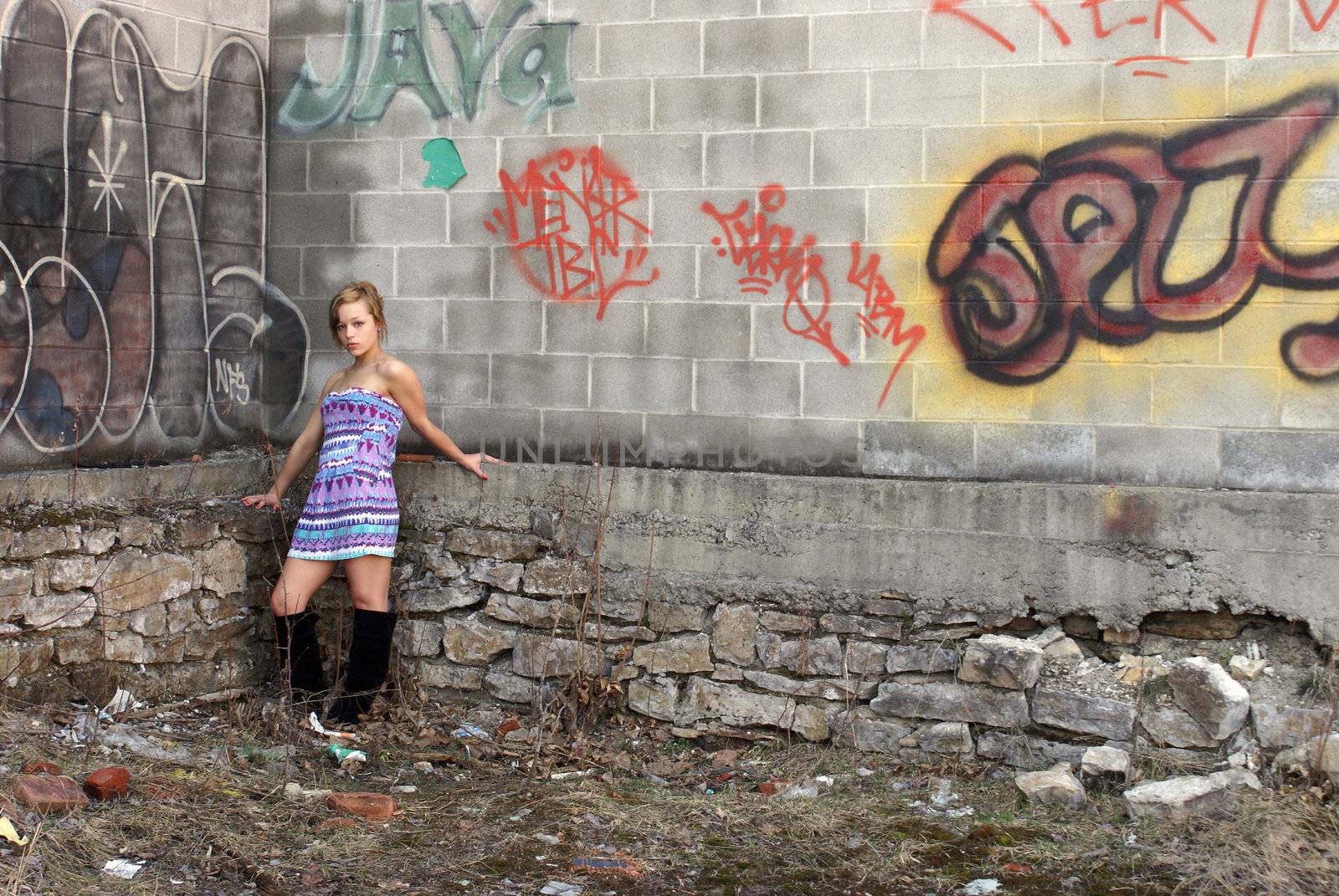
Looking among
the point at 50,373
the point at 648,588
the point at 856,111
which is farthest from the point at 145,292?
the point at 856,111

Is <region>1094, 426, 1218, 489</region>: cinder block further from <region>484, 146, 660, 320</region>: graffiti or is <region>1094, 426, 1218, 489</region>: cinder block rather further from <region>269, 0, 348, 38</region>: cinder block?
<region>269, 0, 348, 38</region>: cinder block

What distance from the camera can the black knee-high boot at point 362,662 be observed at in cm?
495

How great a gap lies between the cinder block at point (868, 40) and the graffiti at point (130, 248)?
2.51 meters

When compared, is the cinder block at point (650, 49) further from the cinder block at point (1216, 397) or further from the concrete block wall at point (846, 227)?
the cinder block at point (1216, 397)

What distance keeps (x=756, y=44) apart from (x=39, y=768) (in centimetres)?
Answer: 369

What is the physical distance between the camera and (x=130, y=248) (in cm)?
518

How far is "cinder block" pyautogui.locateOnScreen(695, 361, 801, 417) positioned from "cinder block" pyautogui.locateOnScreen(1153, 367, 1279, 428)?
1.36 meters

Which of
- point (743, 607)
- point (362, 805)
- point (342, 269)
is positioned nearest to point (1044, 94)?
point (743, 607)

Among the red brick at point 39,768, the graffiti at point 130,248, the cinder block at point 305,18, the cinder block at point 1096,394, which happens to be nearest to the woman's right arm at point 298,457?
the graffiti at point 130,248

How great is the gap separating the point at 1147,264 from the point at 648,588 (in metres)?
2.27

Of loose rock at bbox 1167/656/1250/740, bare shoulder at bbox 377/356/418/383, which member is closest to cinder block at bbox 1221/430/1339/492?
loose rock at bbox 1167/656/1250/740

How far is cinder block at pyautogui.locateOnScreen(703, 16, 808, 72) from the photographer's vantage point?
492cm

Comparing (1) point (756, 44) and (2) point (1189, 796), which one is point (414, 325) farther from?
Result: (2) point (1189, 796)

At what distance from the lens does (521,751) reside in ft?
16.0
